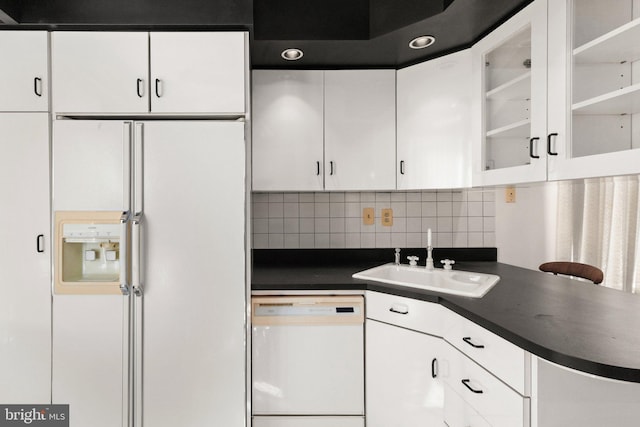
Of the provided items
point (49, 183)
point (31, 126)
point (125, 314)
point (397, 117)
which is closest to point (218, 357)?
point (125, 314)

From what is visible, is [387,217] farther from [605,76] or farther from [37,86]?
[37,86]

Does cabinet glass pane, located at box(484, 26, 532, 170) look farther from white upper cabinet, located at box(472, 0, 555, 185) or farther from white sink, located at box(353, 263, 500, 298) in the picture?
white sink, located at box(353, 263, 500, 298)

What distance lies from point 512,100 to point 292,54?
1180 mm

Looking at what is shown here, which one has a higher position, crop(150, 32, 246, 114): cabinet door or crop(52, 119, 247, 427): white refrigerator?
crop(150, 32, 246, 114): cabinet door

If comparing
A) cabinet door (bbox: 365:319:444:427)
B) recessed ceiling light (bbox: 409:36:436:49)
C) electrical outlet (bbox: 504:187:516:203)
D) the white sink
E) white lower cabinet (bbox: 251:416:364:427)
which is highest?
recessed ceiling light (bbox: 409:36:436:49)

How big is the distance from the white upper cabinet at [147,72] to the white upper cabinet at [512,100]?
123 centimetres

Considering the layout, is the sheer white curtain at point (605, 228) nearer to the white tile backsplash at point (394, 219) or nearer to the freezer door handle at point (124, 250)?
the white tile backsplash at point (394, 219)

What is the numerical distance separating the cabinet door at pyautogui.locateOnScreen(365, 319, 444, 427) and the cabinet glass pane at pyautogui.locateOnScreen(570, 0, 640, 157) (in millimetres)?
1018

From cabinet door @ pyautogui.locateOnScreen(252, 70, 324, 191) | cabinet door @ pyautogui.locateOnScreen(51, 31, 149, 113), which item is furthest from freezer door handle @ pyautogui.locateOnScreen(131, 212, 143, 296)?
cabinet door @ pyautogui.locateOnScreen(252, 70, 324, 191)

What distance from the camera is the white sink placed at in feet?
6.15

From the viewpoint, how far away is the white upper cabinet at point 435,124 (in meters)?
2.02

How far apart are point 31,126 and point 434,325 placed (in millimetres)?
2094

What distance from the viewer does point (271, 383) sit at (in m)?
1.87

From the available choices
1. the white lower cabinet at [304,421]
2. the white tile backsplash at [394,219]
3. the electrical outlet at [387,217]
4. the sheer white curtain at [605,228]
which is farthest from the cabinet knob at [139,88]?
the sheer white curtain at [605,228]
